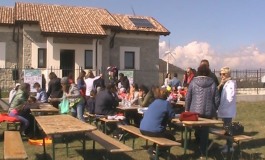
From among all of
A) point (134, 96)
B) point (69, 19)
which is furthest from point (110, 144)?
point (69, 19)

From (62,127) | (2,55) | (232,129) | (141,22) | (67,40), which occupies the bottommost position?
(232,129)

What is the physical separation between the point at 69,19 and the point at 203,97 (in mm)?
20124

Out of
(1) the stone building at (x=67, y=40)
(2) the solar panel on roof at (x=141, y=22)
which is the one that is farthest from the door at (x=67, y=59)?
(2) the solar panel on roof at (x=141, y=22)

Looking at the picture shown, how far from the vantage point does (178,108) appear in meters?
11.8

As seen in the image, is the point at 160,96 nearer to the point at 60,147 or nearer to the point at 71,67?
the point at 60,147

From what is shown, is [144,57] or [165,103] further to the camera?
[144,57]

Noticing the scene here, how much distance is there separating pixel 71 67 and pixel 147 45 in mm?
6331

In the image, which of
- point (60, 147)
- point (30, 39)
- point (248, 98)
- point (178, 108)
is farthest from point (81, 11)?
point (60, 147)

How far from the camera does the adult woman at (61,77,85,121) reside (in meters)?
9.99

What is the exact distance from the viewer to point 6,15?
1039 inches

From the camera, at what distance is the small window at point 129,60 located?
29188mm

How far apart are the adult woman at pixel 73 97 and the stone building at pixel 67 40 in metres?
14.1

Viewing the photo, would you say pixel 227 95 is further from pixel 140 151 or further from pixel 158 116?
pixel 140 151

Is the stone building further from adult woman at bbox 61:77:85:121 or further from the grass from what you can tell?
the grass
